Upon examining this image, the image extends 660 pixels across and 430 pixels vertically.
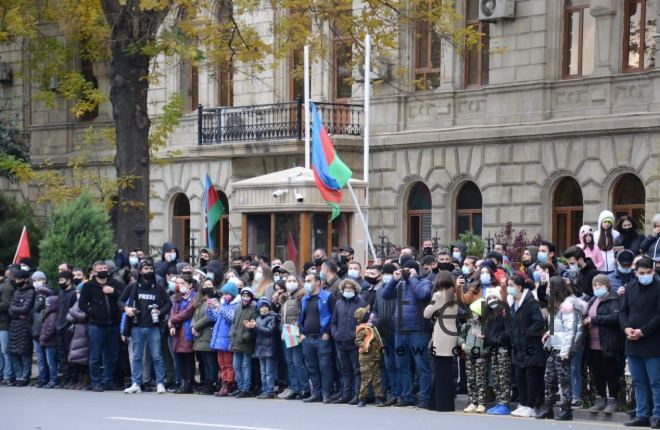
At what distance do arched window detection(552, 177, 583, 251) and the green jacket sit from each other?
12.1 m

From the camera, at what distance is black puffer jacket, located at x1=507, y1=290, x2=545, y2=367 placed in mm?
19578

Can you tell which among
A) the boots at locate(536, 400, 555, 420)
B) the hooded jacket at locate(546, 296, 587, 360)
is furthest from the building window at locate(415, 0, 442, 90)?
the boots at locate(536, 400, 555, 420)

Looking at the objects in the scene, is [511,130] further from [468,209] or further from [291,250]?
[291,250]

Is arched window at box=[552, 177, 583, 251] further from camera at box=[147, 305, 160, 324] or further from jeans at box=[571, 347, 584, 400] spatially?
jeans at box=[571, 347, 584, 400]

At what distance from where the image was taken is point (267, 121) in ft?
132

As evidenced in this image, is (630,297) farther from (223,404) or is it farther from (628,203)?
(628,203)

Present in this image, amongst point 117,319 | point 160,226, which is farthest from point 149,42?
point 160,226

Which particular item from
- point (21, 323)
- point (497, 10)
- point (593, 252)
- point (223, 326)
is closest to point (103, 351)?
point (21, 323)

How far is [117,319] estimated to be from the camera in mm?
24844

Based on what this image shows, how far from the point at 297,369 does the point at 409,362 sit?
6.54ft

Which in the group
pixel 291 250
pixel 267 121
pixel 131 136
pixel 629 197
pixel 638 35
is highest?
pixel 638 35

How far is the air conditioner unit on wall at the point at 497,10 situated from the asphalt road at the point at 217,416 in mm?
14542

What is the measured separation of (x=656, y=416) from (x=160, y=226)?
27586 millimetres

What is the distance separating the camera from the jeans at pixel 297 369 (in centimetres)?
2245
